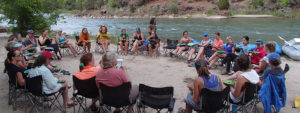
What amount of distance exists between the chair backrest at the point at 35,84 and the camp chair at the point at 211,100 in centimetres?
230

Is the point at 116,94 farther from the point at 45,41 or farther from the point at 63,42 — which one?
the point at 63,42

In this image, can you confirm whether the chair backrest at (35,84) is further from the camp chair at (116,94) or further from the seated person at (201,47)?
the seated person at (201,47)

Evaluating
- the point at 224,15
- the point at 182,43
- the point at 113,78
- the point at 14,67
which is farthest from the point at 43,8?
the point at 224,15

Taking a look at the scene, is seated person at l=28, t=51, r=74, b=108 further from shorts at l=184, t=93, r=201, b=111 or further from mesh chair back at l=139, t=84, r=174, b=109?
shorts at l=184, t=93, r=201, b=111

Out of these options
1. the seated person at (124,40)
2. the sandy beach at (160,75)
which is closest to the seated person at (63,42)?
the sandy beach at (160,75)

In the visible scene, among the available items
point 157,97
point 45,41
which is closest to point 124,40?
point 45,41

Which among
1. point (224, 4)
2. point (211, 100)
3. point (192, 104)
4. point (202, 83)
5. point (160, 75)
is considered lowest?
point (160, 75)

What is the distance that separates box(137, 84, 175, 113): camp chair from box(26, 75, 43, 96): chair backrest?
4.82 ft

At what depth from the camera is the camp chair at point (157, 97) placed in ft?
10.0

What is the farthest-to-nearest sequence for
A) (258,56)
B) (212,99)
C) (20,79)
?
1. (258,56)
2. (20,79)
3. (212,99)

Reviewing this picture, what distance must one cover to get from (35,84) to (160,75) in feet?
10.8

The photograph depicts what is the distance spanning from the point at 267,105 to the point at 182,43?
14.4 feet

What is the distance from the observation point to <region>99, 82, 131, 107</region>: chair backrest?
3044 millimetres

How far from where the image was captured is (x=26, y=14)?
1159cm
